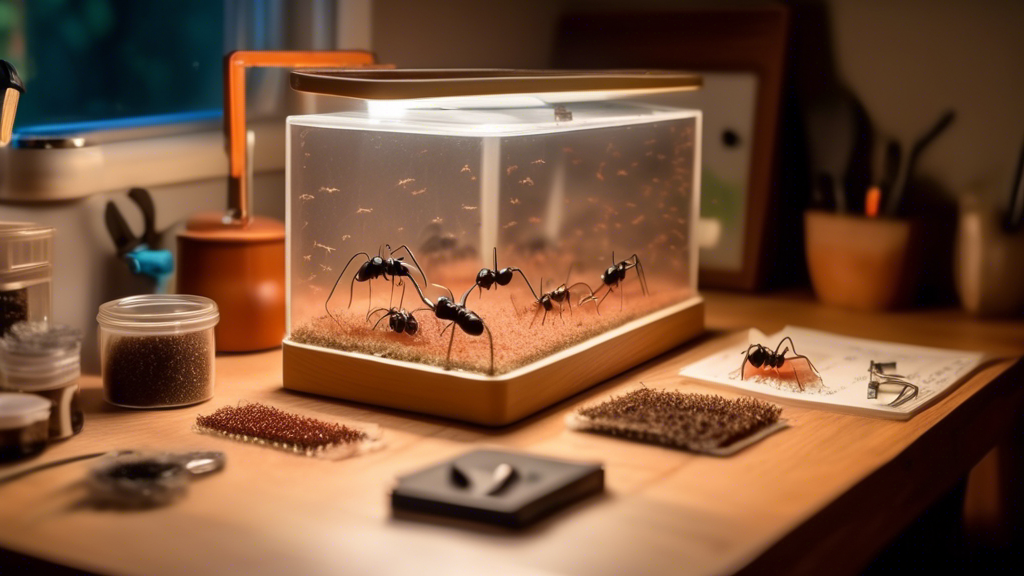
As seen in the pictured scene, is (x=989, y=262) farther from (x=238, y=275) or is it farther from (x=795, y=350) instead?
(x=238, y=275)

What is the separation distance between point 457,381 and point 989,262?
0.92 meters

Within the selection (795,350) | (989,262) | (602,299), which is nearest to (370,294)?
(602,299)

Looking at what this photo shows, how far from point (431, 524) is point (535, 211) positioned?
16.0 inches

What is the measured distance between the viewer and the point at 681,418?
3.25 feet

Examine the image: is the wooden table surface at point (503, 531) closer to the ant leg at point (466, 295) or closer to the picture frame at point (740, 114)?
the ant leg at point (466, 295)

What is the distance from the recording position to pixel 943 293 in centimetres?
173

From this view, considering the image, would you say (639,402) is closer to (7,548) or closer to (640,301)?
(640,301)

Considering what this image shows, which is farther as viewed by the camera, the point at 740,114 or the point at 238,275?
the point at 740,114

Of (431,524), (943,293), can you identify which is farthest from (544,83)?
(943,293)

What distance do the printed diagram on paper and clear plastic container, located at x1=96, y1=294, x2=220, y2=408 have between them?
20.0 inches

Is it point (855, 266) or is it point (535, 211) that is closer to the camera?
point (535, 211)

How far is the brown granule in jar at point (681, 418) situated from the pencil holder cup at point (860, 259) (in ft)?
2.01

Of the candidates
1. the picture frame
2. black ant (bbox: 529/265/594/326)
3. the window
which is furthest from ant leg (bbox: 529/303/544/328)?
the picture frame

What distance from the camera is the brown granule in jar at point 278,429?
931mm
